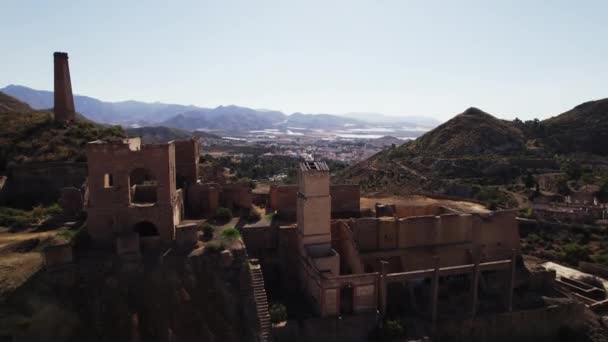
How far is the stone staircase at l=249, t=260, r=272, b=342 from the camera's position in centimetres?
2125

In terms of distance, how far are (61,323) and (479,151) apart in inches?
3104

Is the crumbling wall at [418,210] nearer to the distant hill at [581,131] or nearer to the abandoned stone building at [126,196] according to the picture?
the abandoned stone building at [126,196]

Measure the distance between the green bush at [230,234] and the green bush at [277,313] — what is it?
13.4 ft

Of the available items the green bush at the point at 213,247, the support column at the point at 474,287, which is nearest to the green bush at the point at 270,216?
the green bush at the point at 213,247

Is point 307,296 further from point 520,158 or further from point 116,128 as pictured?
point 520,158

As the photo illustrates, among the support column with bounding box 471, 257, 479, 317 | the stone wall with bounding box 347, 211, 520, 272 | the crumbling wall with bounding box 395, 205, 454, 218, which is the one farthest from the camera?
the crumbling wall with bounding box 395, 205, 454, 218

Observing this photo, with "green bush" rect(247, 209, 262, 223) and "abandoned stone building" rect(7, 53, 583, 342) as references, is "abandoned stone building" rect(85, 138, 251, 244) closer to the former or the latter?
"abandoned stone building" rect(7, 53, 583, 342)

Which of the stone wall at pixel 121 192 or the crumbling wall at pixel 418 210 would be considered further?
the crumbling wall at pixel 418 210

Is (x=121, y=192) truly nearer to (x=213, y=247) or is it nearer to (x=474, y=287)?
(x=213, y=247)

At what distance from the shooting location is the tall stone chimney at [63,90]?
136ft

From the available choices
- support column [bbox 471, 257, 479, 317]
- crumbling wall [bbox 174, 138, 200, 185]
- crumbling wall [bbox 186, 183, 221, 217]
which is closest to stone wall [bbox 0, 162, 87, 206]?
crumbling wall [bbox 174, 138, 200, 185]

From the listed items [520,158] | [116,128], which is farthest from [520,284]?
[520,158]

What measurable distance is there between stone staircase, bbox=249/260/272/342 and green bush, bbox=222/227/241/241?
1806mm

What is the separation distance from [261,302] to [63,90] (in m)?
30.8
